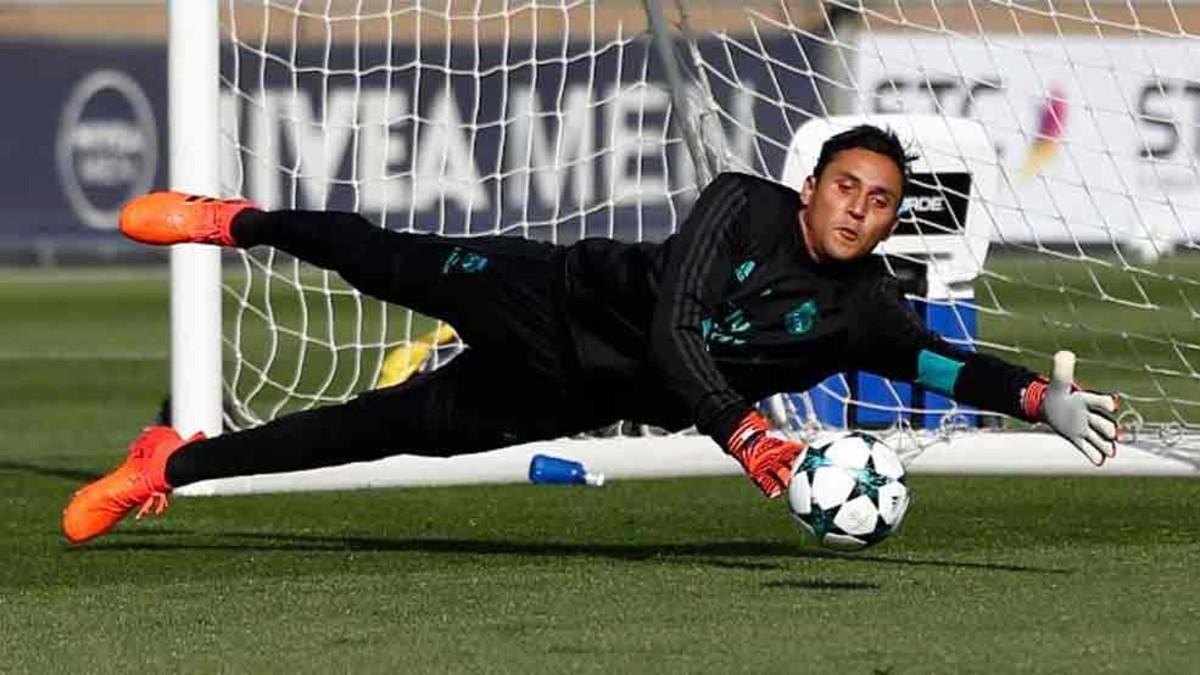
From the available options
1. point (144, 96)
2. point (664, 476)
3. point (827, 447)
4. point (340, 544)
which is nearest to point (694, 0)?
point (664, 476)

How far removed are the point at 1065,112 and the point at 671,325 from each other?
1077cm

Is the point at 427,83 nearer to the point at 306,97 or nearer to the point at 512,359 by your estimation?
the point at 306,97

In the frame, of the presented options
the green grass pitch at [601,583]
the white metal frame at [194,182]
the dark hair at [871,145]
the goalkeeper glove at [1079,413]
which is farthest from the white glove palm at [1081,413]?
the white metal frame at [194,182]

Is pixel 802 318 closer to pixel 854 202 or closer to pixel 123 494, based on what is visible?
pixel 854 202

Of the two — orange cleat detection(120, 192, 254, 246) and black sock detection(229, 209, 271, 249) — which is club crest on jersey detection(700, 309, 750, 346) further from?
orange cleat detection(120, 192, 254, 246)

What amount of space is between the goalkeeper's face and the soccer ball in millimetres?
587

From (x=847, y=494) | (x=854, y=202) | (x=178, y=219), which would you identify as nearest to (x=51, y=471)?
(x=178, y=219)

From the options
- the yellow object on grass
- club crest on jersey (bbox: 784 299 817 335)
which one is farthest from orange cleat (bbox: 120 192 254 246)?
the yellow object on grass

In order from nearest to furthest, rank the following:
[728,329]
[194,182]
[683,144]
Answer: [728,329] < [194,182] < [683,144]

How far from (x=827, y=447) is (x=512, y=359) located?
1.20 meters

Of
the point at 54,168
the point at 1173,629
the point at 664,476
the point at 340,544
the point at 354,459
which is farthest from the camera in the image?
the point at 54,168

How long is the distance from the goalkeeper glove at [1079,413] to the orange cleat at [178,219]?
8.27ft

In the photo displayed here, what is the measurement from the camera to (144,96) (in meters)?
26.1

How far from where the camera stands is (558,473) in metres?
10.8
